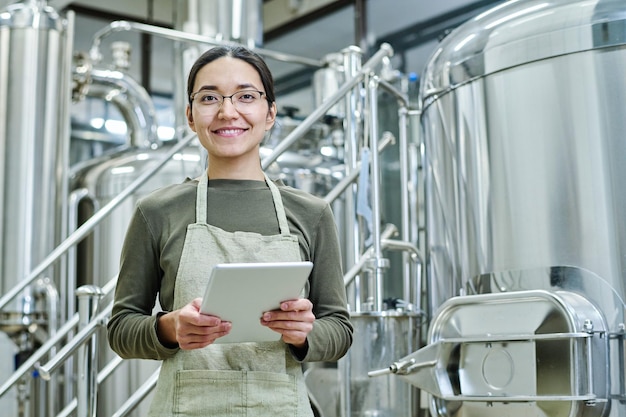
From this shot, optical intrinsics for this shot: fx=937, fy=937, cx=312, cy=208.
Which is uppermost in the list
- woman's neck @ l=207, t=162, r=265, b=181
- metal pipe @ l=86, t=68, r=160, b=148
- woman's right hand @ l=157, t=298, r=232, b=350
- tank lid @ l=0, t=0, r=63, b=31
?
tank lid @ l=0, t=0, r=63, b=31

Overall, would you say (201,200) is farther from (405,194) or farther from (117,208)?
(117,208)

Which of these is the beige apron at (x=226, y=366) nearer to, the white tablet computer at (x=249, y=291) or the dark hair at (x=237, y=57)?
the white tablet computer at (x=249, y=291)

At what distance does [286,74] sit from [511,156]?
433 centimetres

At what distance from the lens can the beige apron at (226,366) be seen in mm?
1609

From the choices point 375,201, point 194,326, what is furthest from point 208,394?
point 375,201

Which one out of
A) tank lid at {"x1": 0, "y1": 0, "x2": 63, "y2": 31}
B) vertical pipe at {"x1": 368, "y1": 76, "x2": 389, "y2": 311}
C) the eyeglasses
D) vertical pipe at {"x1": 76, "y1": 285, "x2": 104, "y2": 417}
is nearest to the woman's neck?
the eyeglasses

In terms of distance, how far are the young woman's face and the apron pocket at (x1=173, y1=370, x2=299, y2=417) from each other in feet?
1.29

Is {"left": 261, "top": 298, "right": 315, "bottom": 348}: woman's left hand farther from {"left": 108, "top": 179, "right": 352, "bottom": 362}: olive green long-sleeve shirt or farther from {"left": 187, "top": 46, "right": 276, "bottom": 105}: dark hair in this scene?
{"left": 187, "top": 46, "right": 276, "bottom": 105}: dark hair

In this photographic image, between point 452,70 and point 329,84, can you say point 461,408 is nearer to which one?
point 452,70

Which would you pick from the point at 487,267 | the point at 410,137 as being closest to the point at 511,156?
the point at 487,267

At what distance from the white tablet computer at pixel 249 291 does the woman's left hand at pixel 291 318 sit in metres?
0.01

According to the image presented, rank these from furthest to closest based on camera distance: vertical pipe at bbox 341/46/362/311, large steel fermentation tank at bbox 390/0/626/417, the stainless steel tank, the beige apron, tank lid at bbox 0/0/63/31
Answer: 1. tank lid at bbox 0/0/63/31
2. the stainless steel tank
3. vertical pipe at bbox 341/46/362/311
4. large steel fermentation tank at bbox 390/0/626/417
5. the beige apron

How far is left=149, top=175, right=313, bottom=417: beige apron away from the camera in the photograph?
1.61m

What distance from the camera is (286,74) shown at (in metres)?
7.03
